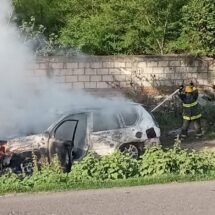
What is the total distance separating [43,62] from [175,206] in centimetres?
1071

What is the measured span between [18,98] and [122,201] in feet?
14.9

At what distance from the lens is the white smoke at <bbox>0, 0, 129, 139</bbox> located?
11492 millimetres

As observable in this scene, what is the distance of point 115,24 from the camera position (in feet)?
63.4

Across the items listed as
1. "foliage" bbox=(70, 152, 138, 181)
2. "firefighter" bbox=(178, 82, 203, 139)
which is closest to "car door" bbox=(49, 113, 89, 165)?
"foliage" bbox=(70, 152, 138, 181)

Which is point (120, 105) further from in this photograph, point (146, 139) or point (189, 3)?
point (189, 3)

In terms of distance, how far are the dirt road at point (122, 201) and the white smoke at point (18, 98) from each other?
286 centimetres

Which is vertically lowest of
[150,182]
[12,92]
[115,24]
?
[150,182]

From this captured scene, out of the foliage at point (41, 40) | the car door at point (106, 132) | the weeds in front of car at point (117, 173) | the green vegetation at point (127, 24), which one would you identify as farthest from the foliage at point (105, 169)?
the green vegetation at point (127, 24)

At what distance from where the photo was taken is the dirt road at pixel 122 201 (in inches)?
301

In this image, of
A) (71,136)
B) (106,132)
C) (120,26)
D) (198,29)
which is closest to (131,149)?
(106,132)

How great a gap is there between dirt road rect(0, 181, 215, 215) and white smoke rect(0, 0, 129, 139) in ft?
9.37

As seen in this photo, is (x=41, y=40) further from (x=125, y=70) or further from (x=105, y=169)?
(x=105, y=169)

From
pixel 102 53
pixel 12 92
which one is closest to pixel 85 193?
pixel 12 92

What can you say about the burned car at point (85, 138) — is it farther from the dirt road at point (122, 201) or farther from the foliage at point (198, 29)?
the foliage at point (198, 29)
